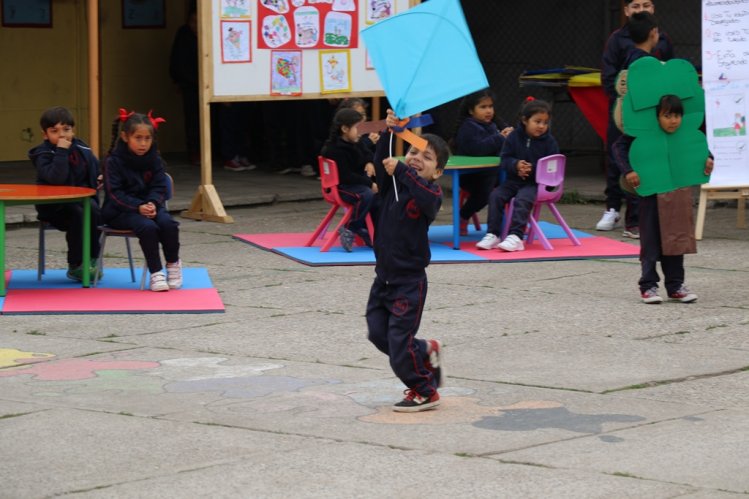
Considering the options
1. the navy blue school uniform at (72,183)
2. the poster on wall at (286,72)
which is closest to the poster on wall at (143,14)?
the poster on wall at (286,72)

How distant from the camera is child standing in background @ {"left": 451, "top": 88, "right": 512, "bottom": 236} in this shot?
12.3m

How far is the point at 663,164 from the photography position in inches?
366

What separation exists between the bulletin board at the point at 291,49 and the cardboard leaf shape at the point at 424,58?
6636 mm

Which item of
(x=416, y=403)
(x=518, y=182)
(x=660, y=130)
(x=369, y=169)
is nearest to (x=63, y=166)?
(x=369, y=169)

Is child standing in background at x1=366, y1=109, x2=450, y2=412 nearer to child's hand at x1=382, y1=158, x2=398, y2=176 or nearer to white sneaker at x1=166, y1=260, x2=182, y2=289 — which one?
child's hand at x1=382, y1=158, x2=398, y2=176

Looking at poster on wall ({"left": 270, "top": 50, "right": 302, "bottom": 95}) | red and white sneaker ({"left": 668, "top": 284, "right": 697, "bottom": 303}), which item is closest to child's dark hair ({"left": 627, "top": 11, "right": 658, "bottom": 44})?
red and white sneaker ({"left": 668, "top": 284, "right": 697, "bottom": 303})

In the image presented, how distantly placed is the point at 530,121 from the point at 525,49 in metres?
7.54

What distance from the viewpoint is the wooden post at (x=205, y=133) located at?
13.2 m

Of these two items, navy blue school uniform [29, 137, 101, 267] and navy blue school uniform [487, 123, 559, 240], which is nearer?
navy blue school uniform [29, 137, 101, 267]

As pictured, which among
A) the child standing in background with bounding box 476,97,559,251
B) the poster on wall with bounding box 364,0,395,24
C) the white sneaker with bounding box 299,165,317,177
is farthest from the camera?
the white sneaker with bounding box 299,165,317,177

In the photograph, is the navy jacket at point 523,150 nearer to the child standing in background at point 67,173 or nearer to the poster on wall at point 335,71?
the poster on wall at point 335,71

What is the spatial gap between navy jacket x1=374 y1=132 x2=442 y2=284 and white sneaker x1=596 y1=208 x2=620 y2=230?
6.64 meters

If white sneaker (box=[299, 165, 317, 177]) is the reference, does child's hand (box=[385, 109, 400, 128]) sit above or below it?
above

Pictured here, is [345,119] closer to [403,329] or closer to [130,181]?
[130,181]
